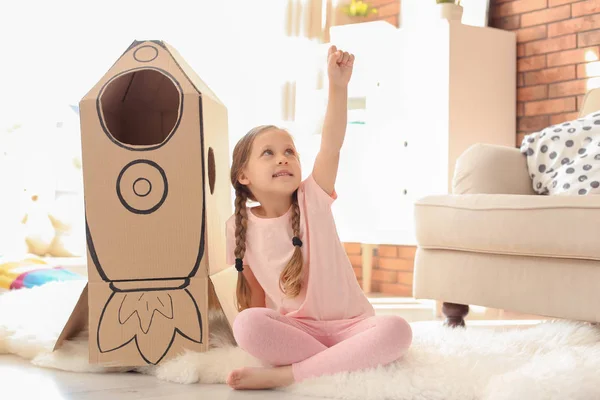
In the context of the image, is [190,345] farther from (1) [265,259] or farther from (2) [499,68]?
(2) [499,68]

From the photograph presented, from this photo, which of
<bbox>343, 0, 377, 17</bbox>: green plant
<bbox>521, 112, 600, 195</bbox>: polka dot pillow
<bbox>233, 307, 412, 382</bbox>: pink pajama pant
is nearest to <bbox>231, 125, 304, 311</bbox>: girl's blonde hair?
<bbox>233, 307, 412, 382</bbox>: pink pajama pant

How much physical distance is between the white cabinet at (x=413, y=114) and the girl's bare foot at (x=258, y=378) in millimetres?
1863

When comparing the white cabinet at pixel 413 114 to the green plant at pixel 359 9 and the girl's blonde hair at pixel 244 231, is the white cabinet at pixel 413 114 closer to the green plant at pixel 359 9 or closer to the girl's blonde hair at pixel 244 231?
the green plant at pixel 359 9

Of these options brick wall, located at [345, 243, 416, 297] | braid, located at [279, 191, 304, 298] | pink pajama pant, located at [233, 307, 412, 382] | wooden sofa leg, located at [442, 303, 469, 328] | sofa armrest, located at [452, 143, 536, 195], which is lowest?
brick wall, located at [345, 243, 416, 297]

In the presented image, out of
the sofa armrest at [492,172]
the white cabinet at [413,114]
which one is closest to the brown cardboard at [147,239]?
the sofa armrest at [492,172]

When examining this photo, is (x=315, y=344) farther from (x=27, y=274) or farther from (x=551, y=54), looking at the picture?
(x=551, y=54)

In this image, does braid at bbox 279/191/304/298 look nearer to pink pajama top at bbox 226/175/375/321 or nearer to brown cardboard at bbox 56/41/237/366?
pink pajama top at bbox 226/175/375/321

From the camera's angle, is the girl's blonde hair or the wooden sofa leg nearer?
the girl's blonde hair

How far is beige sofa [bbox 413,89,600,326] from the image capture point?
1797 millimetres

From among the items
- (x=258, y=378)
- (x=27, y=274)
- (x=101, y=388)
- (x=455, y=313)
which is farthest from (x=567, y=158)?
(x=27, y=274)

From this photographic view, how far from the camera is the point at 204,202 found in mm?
1595

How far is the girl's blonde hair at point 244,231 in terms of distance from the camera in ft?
5.14

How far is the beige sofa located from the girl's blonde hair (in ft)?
2.07

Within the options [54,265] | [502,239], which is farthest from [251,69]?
[502,239]
